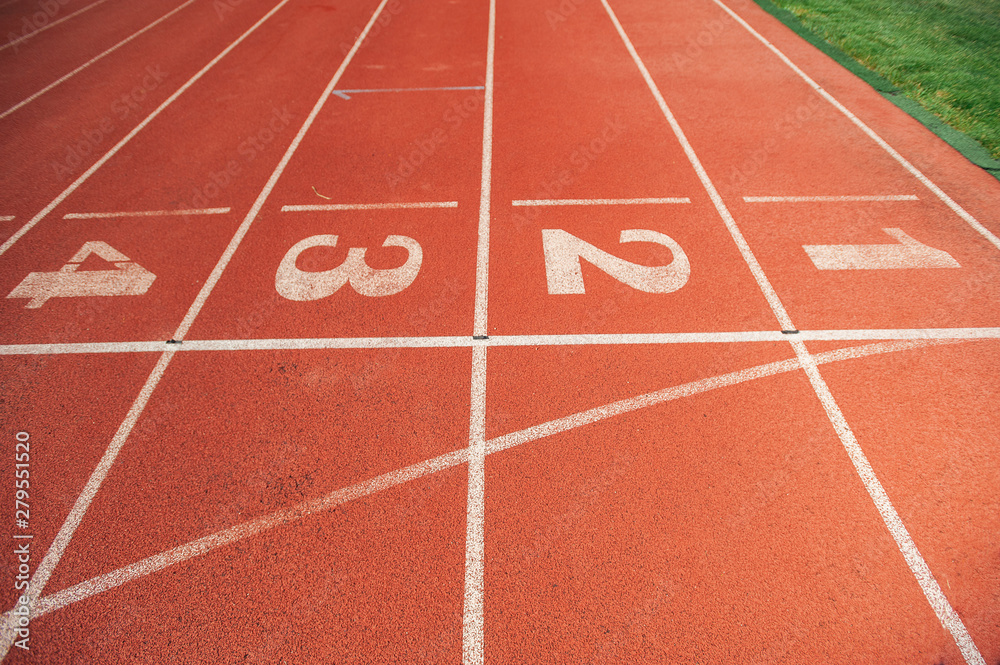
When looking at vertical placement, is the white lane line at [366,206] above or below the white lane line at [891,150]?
below

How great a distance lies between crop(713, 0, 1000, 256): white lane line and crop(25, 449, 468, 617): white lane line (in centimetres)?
626

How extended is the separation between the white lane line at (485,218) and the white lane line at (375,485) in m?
1.23

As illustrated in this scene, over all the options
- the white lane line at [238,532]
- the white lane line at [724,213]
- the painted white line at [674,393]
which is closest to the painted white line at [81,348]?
the white lane line at [238,532]

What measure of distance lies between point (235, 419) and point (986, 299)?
22.9ft

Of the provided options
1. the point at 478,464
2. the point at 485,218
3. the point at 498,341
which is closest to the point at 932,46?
the point at 485,218

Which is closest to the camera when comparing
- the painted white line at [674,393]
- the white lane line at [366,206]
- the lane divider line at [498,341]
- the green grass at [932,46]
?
the painted white line at [674,393]

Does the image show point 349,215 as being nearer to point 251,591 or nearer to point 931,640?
point 251,591

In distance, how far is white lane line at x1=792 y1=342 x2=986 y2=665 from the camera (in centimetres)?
290

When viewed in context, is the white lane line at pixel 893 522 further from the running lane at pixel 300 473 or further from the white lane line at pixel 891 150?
the white lane line at pixel 891 150

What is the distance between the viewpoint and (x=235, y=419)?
13.1 feet

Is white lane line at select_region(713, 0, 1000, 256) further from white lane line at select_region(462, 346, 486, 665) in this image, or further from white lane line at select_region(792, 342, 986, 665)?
white lane line at select_region(462, 346, 486, 665)

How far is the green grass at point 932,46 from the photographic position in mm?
7480

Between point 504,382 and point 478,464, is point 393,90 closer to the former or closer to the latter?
point 504,382

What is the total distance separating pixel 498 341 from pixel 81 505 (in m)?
3.38
